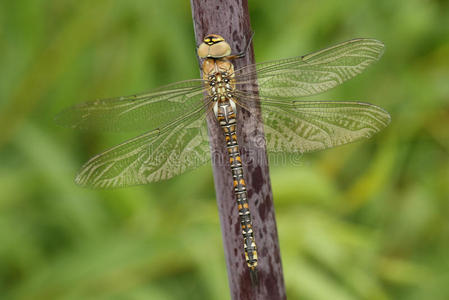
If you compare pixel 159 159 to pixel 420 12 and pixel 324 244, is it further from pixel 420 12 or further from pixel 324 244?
pixel 420 12

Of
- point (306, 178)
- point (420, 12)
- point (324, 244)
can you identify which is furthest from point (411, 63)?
point (324, 244)

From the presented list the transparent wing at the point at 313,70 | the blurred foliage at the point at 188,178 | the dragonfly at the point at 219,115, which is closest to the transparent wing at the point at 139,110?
the dragonfly at the point at 219,115

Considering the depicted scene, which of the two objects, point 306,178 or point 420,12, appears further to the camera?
point 420,12

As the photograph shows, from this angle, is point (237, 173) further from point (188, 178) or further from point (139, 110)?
point (188, 178)

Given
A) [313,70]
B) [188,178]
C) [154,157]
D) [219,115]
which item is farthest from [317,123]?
[188,178]

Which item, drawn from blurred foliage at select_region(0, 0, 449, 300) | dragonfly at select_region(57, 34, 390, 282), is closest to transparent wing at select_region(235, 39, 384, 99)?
dragonfly at select_region(57, 34, 390, 282)

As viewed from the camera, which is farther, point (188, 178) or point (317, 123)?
point (188, 178)
